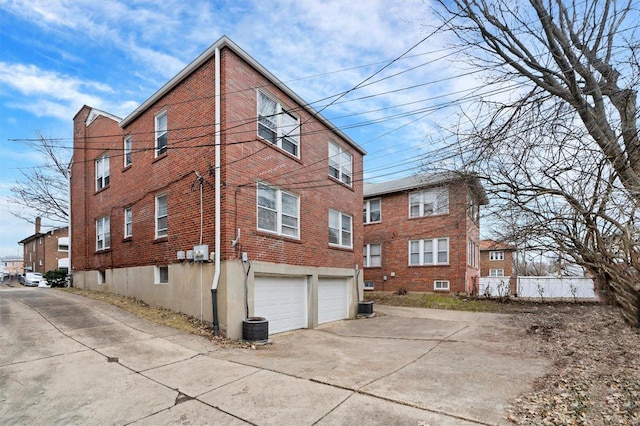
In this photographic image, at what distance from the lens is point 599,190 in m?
7.44

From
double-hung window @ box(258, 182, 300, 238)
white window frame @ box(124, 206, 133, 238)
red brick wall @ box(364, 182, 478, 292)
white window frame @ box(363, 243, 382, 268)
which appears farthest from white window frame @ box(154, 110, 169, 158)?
white window frame @ box(363, 243, 382, 268)

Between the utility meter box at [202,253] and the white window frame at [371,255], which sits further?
the white window frame at [371,255]

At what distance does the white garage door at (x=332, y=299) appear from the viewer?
43.7ft

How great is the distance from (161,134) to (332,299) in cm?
832

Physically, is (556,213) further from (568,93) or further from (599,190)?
(568,93)

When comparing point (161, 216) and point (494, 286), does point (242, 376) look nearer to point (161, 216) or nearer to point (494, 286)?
point (161, 216)

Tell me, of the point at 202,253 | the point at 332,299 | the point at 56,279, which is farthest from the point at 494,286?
the point at 56,279

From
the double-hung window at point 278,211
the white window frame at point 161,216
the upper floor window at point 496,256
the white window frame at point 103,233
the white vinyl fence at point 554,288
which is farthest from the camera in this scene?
the upper floor window at point 496,256

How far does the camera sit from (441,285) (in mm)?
20094

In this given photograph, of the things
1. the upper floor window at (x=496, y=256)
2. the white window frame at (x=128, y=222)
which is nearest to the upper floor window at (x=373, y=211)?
the white window frame at (x=128, y=222)

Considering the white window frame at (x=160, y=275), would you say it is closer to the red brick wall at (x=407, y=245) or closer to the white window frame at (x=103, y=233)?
the white window frame at (x=103, y=233)

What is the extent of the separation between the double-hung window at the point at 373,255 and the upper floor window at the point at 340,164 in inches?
301

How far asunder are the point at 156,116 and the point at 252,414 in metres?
10.6

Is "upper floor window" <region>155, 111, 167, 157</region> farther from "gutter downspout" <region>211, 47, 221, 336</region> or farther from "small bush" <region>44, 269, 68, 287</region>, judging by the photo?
"small bush" <region>44, 269, 68, 287</region>
